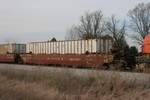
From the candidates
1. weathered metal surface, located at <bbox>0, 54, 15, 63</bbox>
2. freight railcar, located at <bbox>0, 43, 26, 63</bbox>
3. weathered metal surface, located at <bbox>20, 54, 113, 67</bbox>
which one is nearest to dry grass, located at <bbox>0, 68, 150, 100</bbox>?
weathered metal surface, located at <bbox>20, 54, 113, 67</bbox>

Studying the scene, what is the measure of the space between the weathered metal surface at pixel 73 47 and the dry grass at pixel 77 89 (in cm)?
1747

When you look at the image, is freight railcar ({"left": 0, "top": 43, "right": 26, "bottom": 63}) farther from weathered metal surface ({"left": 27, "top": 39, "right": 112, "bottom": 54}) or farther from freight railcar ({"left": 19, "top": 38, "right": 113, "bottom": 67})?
freight railcar ({"left": 19, "top": 38, "right": 113, "bottom": 67})

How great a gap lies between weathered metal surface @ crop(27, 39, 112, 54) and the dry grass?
1747 cm

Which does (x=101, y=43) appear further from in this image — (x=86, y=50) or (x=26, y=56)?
(x=26, y=56)

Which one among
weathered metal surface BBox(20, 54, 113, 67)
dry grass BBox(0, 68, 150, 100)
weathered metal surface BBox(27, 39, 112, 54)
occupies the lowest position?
dry grass BBox(0, 68, 150, 100)

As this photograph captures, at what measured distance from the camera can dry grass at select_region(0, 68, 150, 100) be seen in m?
13.4

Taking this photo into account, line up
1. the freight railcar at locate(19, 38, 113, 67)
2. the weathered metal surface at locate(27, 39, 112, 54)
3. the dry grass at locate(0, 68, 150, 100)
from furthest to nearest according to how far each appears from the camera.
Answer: the weathered metal surface at locate(27, 39, 112, 54), the freight railcar at locate(19, 38, 113, 67), the dry grass at locate(0, 68, 150, 100)

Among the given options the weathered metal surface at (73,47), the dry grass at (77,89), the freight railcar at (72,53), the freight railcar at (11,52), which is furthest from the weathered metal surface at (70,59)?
the dry grass at (77,89)

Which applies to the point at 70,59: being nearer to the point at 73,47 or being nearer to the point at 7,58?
the point at 73,47

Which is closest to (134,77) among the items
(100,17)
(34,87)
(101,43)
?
(34,87)

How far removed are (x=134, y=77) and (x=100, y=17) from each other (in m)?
91.6

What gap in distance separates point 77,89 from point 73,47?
2298 centimetres

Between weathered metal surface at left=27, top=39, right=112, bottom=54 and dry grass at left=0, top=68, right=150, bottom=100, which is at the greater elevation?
weathered metal surface at left=27, top=39, right=112, bottom=54

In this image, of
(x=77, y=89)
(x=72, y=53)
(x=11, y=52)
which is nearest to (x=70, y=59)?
(x=72, y=53)
